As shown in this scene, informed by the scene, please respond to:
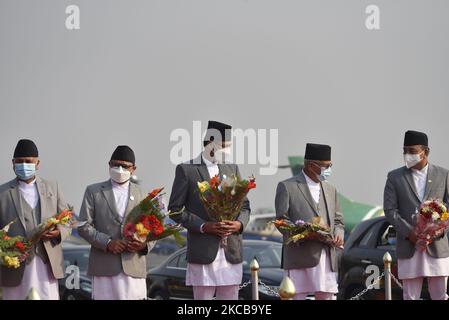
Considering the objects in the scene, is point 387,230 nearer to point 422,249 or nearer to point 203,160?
point 422,249

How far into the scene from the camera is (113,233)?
31.3 ft

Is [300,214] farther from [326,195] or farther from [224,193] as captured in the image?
[224,193]

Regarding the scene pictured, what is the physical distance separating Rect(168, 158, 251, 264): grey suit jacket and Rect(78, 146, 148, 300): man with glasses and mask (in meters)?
0.46

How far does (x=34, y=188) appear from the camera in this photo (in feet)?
31.8

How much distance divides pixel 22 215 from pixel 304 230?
2.62 meters

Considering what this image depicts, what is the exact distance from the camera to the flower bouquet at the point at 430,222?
9.88m

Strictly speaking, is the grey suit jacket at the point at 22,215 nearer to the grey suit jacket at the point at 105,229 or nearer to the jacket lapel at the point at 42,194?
the jacket lapel at the point at 42,194

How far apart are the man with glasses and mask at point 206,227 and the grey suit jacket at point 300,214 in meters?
Result: 0.38

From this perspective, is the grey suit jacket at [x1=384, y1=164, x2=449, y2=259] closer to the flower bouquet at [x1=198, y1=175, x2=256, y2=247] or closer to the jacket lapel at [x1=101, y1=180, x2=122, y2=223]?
the flower bouquet at [x1=198, y1=175, x2=256, y2=247]

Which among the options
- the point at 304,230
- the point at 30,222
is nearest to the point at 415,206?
the point at 304,230

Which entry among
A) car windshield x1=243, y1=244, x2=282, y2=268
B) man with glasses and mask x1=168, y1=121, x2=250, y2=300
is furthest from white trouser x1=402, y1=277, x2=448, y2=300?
car windshield x1=243, y1=244, x2=282, y2=268

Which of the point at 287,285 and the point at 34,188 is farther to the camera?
the point at 34,188
